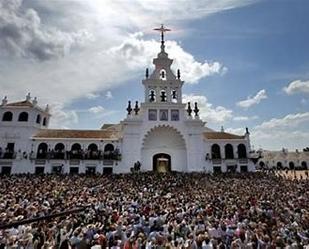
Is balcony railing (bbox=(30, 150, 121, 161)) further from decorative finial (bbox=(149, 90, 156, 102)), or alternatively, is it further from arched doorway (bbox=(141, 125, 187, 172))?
decorative finial (bbox=(149, 90, 156, 102))

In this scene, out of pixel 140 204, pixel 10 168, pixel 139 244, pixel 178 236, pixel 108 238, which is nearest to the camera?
pixel 139 244

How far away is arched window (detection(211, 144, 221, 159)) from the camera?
4239 cm

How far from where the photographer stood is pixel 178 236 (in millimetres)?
11359

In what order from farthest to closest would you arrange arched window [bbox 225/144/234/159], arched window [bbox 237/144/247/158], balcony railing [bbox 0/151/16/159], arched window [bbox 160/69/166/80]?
arched window [bbox 160/69/166/80], arched window [bbox 237/144/247/158], arched window [bbox 225/144/234/159], balcony railing [bbox 0/151/16/159]

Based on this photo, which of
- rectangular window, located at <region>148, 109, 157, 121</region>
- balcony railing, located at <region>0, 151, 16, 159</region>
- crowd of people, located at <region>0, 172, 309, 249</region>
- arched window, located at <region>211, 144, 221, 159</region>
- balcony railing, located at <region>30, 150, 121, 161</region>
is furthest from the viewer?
arched window, located at <region>211, 144, 221, 159</region>

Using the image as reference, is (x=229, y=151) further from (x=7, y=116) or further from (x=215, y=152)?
(x=7, y=116)

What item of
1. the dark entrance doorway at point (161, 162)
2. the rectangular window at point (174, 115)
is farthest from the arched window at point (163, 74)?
the dark entrance doorway at point (161, 162)

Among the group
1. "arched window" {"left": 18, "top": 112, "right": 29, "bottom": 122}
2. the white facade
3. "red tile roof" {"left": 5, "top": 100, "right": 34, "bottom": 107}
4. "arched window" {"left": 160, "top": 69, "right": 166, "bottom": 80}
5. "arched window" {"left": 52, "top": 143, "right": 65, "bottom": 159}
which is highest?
"arched window" {"left": 160, "top": 69, "right": 166, "bottom": 80}

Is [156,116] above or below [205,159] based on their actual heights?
above

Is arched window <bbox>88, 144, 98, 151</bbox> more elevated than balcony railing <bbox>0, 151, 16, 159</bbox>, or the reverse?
arched window <bbox>88, 144, 98, 151</bbox>

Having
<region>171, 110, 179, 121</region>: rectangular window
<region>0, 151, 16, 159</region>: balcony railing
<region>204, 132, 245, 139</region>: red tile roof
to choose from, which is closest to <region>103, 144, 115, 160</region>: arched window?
<region>171, 110, 179, 121</region>: rectangular window

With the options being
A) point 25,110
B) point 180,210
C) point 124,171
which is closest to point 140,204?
point 180,210

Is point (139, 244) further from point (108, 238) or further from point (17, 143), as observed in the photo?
point (17, 143)

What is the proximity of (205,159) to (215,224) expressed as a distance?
3030 cm
